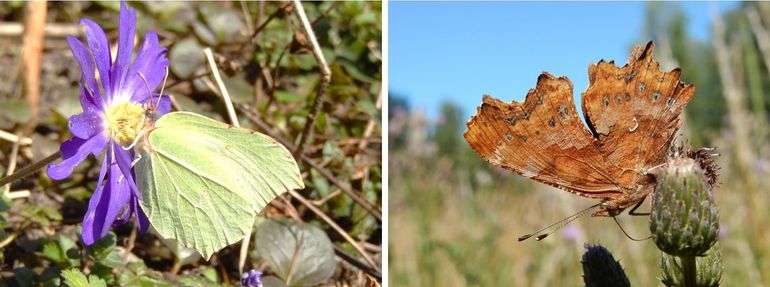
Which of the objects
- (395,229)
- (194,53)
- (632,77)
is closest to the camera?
(632,77)

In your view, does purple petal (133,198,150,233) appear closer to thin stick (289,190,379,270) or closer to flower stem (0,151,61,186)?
flower stem (0,151,61,186)

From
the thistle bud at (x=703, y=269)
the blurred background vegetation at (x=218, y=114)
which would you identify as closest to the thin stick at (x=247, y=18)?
the blurred background vegetation at (x=218, y=114)

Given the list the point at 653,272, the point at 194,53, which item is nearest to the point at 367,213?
the point at 194,53

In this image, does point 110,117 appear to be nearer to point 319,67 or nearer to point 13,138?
point 319,67

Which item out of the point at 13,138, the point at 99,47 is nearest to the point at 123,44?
the point at 99,47

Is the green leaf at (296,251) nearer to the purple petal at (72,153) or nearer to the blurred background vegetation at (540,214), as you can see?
the purple petal at (72,153)

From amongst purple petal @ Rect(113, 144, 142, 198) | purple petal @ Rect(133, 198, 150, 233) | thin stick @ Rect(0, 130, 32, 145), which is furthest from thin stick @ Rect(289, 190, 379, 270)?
purple petal @ Rect(113, 144, 142, 198)

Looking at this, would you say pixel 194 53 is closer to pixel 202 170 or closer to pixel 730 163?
pixel 202 170
